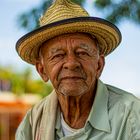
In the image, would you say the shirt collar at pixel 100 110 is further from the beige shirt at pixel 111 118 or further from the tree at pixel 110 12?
the tree at pixel 110 12

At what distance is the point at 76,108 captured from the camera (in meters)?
3.53

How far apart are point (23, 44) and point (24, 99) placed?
2389cm

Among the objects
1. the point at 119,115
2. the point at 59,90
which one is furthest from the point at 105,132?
the point at 59,90

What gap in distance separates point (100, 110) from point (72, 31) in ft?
1.69

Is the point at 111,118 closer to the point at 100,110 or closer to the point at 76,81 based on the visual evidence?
the point at 100,110

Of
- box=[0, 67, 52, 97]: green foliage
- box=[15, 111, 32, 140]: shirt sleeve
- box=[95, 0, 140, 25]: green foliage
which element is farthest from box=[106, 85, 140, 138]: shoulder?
box=[0, 67, 52, 97]: green foliage

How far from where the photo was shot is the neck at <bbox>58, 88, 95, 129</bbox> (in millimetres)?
3477

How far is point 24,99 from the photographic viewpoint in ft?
89.6

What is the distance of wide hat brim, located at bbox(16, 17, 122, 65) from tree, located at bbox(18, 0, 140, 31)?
4.44ft

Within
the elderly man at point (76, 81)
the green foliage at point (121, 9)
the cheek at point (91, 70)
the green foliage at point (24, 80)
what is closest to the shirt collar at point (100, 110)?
the elderly man at point (76, 81)

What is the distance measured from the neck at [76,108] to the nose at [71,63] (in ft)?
0.83

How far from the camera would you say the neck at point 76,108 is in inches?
137

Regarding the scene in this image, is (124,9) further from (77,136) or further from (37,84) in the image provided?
(37,84)

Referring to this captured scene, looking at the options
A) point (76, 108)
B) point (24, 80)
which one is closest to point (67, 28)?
point (76, 108)
